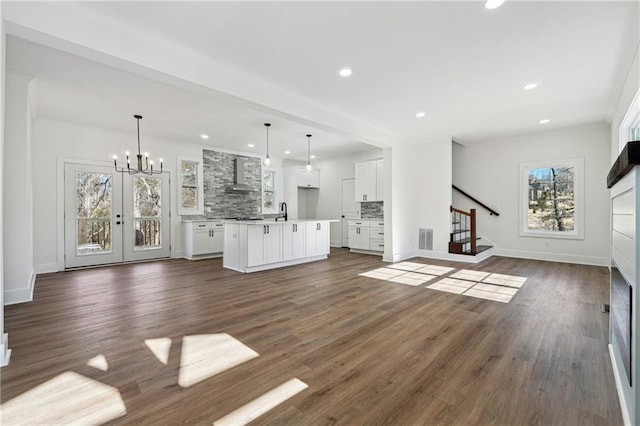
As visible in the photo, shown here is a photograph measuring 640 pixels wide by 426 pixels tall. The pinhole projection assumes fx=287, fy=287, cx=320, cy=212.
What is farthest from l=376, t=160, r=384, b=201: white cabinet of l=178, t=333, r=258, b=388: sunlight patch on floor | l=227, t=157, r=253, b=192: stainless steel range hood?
l=178, t=333, r=258, b=388: sunlight patch on floor

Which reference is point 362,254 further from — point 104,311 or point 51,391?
point 51,391

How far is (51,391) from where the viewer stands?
75.9 inches

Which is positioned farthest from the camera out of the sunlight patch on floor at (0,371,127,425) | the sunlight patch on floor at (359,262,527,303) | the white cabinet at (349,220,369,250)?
the white cabinet at (349,220,369,250)

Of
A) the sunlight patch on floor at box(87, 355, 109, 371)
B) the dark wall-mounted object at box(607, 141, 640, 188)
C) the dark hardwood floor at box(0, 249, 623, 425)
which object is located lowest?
the sunlight patch on floor at box(87, 355, 109, 371)

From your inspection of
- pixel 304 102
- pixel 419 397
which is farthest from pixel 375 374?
pixel 304 102

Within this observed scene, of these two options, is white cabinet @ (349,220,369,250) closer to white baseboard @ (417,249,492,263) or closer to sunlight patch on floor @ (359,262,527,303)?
white baseboard @ (417,249,492,263)

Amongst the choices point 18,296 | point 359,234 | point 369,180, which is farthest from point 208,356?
point 369,180

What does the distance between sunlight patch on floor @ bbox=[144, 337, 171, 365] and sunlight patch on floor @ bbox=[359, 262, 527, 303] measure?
3435mm

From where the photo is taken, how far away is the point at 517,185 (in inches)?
273

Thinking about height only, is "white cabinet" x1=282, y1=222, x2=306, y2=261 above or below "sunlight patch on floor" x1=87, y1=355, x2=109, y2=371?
above

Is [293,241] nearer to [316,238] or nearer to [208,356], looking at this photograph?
[316,238]

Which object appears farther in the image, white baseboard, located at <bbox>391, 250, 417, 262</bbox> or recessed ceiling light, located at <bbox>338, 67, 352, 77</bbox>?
white baseboard, located at <bbox>391, 250, 417, 262</bbox>

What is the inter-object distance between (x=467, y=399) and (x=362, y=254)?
6.05 meters

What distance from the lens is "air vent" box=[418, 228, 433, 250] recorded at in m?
7.12
